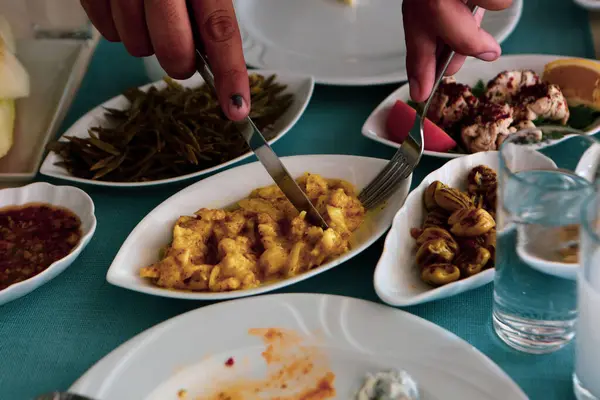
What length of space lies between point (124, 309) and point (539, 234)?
2.73 feet

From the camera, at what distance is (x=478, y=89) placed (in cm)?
179

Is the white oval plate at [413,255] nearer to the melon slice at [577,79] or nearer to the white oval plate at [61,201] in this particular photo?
the melon slice at [577,79]

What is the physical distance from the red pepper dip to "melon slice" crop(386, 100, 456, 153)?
82 centimetres

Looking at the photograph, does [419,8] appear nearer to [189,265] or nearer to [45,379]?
[189,265]

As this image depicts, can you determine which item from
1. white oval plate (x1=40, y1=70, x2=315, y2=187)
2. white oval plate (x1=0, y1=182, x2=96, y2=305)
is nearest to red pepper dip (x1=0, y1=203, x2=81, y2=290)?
white oval plate (x1=0, y1=182, x2=96, y2=305)

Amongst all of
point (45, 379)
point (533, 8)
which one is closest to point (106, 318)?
point (45, 379)

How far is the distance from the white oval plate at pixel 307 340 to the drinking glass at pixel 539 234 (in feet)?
0.36

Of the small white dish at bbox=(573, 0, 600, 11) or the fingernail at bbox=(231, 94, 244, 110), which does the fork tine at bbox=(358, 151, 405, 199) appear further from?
the small white dish at bbox=(573, 0, 600, 11)

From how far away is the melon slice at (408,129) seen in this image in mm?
1580

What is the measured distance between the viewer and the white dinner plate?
196 cm

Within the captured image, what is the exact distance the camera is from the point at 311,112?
1.88 metres

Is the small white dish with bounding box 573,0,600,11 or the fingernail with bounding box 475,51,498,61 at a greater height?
the fingernail with bounding box 475,51,498,61

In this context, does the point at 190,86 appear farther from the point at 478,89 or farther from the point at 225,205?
the point at 478,89

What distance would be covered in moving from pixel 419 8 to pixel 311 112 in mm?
575
